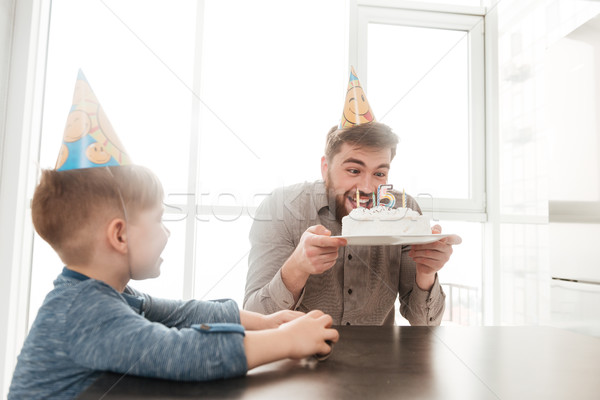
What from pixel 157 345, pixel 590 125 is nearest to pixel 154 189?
pixel 157 345

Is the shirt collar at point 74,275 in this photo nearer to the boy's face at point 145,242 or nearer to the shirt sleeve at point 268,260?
the boy's face at point 145,242

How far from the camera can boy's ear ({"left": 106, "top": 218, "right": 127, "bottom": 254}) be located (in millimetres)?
496

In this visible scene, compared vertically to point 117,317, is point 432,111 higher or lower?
higher

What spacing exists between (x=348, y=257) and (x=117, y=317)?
2.22 ft

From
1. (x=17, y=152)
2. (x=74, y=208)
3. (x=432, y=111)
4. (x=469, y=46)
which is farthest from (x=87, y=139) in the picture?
(x=469, y=46)

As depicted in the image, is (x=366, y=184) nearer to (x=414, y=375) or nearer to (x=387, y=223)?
(x=387, y=223)

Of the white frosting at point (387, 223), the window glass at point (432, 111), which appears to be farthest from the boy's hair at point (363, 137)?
the window glass at point (432, 111)

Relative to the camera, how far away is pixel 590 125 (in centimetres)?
96

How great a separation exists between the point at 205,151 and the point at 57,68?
51 cm

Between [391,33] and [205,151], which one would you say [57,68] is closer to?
[205,151]

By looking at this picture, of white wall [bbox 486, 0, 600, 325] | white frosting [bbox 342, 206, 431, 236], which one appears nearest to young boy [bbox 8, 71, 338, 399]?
white frosting [bbox 342, 206, 431, 236]

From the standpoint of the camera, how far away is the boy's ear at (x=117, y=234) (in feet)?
1.63

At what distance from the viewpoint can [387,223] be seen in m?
0.81

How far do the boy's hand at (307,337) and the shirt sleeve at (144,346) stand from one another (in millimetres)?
60
